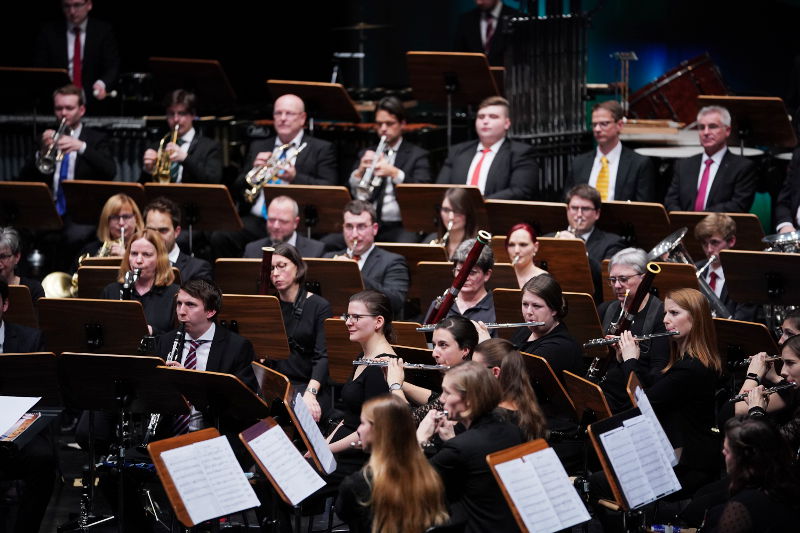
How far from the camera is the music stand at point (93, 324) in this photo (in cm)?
634

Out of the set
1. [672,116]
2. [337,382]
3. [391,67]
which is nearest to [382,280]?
[337,382]

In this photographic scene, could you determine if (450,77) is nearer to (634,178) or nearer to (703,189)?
(634,178)

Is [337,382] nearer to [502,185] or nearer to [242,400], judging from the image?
[242,400]

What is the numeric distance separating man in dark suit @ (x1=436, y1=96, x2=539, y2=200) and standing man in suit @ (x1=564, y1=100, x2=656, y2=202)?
408mm

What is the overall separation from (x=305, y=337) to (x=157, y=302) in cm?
89

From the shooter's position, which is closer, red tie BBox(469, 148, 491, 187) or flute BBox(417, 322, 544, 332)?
flute BBox(417, 322, 544, 332)

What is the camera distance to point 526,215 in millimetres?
7875

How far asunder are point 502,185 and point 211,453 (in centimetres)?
432

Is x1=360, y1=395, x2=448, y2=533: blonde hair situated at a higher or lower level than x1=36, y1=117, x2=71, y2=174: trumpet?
lower

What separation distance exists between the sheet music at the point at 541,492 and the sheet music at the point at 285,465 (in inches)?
35.2

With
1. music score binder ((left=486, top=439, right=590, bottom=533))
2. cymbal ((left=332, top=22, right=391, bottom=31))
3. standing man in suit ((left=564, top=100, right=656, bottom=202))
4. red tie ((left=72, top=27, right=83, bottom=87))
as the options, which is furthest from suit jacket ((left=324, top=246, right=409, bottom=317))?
cymbal ((left=332, top=22, right=391, bottom=31))

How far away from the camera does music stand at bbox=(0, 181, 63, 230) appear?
8375 mm

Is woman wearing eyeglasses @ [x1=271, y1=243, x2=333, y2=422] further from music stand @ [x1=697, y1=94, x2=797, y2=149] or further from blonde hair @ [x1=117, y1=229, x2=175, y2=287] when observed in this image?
music stand @ [x1=697, y1=94, x2=797, y2=149]

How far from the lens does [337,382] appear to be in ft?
21.8
